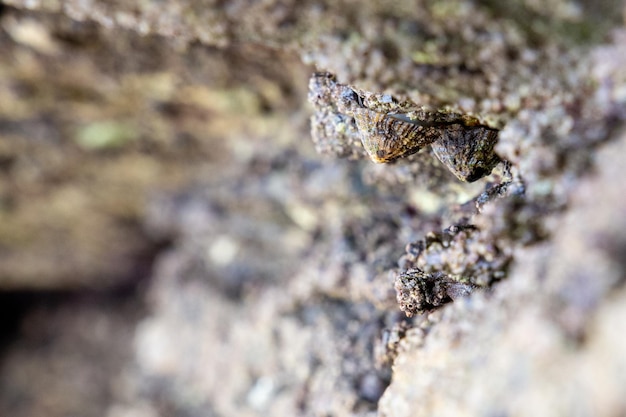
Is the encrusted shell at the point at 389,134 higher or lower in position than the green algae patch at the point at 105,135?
lower

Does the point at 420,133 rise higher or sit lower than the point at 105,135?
lower

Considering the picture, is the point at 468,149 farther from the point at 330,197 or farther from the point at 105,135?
the point at 105,135

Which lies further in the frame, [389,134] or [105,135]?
[105,135]

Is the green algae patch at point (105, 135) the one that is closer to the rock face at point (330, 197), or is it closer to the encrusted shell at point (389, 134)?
the rock face at point (330, 197)

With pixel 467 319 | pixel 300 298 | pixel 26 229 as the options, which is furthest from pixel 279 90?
pixel 26 229

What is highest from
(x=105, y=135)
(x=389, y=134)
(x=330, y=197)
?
(x=105, y=135)

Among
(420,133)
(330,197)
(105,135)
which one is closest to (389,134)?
(420,133)

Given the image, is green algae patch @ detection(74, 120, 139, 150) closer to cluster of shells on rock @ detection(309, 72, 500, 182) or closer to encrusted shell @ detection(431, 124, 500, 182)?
cluster of shells on rock @ detection(309, 72, 500, 182)

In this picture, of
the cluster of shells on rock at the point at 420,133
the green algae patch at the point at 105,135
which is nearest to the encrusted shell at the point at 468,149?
the cluster of shells on rock at the point at 420,133
